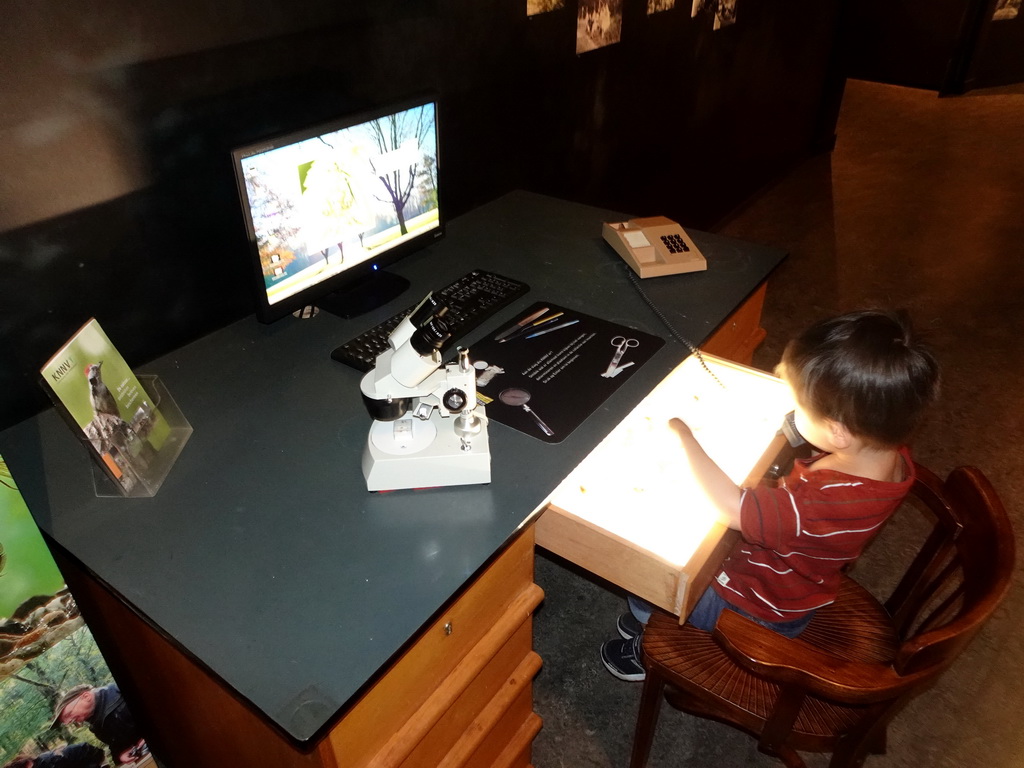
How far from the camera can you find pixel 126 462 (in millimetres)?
1055

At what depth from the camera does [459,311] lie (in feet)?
4.76

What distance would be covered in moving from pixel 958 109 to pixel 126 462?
632cm

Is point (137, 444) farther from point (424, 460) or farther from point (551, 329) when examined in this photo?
point (551, 329)

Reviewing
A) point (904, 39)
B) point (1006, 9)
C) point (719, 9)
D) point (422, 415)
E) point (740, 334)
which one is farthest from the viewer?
point (1006, 9)

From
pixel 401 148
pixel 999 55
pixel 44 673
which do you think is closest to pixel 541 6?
pixel 401 148

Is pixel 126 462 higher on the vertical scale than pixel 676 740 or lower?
higher

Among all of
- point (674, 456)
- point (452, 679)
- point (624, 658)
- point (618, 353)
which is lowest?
point (624, 658)

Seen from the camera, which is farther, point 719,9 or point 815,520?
point 719,9

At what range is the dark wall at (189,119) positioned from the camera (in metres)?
1.13

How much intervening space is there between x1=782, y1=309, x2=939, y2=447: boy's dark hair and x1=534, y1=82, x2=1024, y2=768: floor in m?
0.86

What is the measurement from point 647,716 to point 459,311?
832mm

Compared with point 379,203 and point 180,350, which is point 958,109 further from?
point 180,350

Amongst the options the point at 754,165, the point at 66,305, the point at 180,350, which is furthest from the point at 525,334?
the point at 754,165

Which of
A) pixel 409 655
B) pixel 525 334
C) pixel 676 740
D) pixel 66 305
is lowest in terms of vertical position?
pixel 676 740
